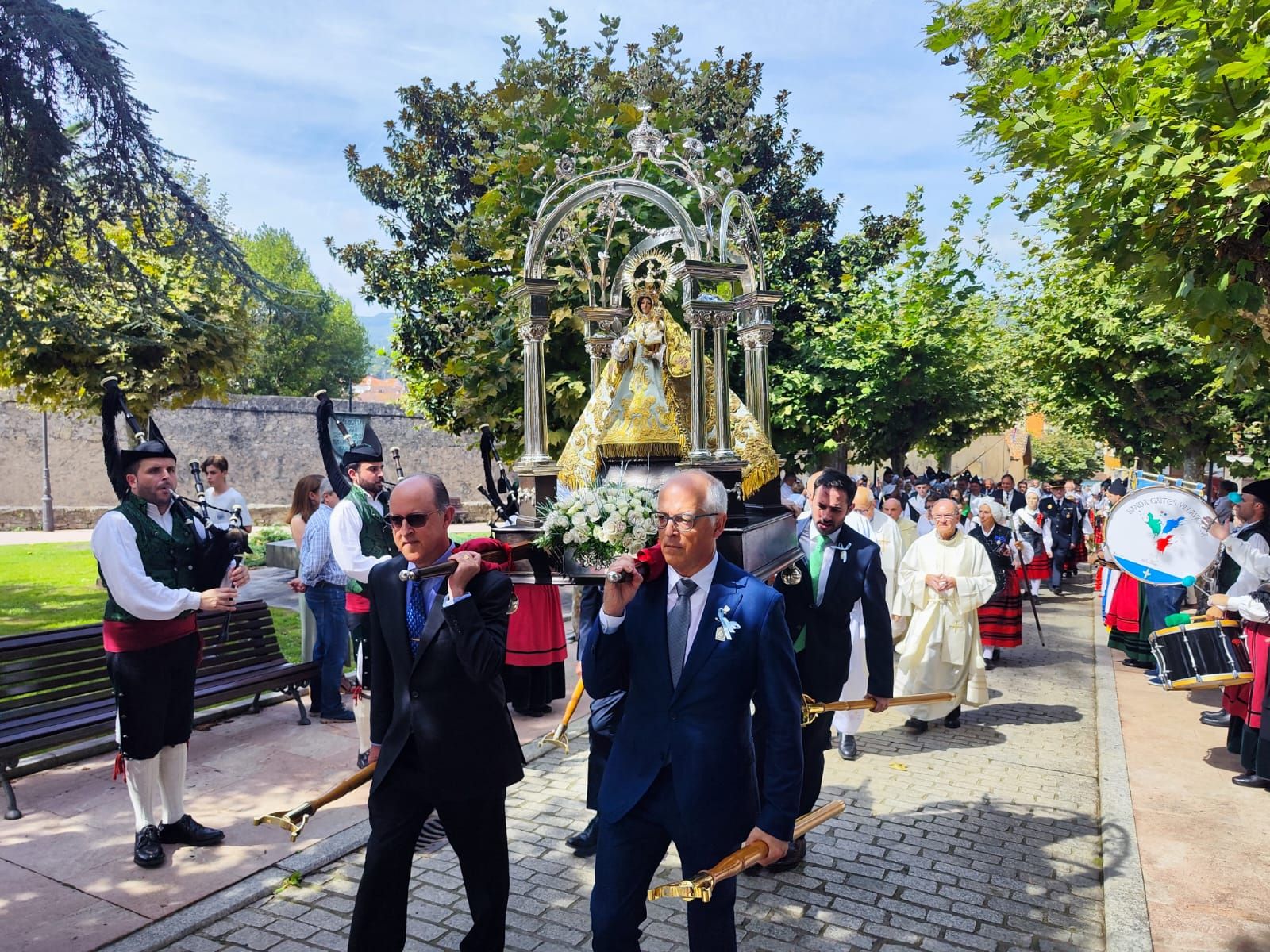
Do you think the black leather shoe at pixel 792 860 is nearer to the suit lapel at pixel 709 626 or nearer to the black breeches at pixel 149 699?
the suit lapel at pixel 709 626

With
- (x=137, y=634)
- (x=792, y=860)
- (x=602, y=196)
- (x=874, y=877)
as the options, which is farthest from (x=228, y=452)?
(x=874, y=877)

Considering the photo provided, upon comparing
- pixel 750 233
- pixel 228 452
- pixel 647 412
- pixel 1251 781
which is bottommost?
pixel 1251 781

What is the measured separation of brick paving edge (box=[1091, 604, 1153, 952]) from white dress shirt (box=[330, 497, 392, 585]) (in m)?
4.68

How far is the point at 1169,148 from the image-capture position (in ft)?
16.5

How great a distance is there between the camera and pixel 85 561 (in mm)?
18234

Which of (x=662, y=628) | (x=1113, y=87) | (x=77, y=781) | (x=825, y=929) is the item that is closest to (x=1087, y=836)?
(x=825, y=929)

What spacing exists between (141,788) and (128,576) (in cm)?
120

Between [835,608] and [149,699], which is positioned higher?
[835,608]

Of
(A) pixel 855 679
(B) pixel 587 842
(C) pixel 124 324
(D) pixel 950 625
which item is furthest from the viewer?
(C) pixel 124 324

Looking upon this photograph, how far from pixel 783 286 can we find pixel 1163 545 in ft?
33.6

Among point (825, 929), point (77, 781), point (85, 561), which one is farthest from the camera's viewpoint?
point (85, 561)

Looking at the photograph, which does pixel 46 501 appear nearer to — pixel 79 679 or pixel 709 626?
pixel 79 679

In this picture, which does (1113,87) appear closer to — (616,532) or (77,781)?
(616,532)

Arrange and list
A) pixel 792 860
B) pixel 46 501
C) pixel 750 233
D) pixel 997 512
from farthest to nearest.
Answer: pixel 46 501, pixel 997 512, pixel 750 233, pixel 792 860
